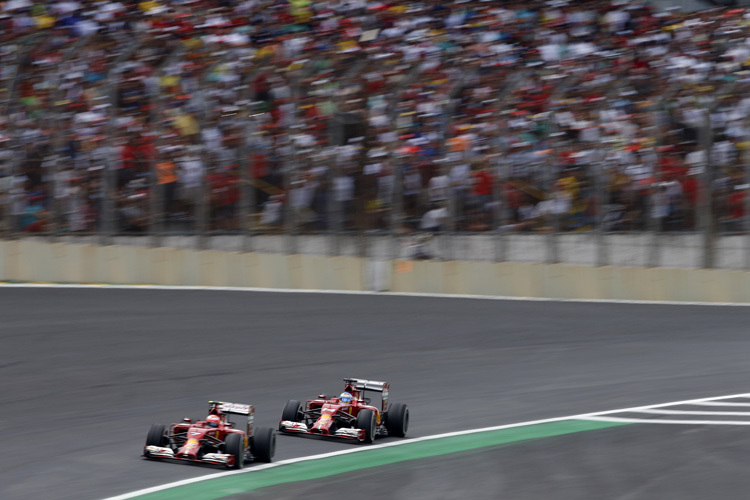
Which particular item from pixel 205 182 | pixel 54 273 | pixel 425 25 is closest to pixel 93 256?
pixel 54 273

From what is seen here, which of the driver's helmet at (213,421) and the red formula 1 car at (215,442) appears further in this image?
the driver's helmet at (213,421)

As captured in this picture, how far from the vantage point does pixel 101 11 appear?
17562 millimetres

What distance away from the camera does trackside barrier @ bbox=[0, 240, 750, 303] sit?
46.6 ft

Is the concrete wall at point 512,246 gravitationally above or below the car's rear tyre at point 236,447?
above

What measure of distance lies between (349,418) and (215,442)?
1.05m

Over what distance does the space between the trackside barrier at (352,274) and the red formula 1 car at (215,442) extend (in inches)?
311

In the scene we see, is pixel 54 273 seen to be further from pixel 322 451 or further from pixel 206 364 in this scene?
pixel 322 451

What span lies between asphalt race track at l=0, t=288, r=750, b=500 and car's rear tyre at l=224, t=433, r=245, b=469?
0.69ft

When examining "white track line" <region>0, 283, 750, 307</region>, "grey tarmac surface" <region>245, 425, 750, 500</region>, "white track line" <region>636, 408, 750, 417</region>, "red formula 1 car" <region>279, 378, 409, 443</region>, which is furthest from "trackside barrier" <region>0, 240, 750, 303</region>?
"red formula 1 car" <region>279, 378, 409, 443</region>

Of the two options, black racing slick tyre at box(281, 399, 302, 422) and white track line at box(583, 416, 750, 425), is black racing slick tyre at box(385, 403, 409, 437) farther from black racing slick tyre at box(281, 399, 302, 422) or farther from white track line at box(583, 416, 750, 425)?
white track line at box(583, 416, 750, 425)

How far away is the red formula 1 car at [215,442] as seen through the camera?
6332 mm

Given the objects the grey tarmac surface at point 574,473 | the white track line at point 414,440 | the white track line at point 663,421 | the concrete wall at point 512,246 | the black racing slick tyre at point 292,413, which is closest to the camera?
the grey tarmac surface at point 574,473

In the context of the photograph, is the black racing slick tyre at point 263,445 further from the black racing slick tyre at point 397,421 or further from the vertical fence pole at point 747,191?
the vertical fence pole at point 747,191

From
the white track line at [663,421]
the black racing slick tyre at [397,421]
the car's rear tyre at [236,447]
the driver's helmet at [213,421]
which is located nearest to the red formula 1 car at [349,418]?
the black racing slick tyre at [397,421]
